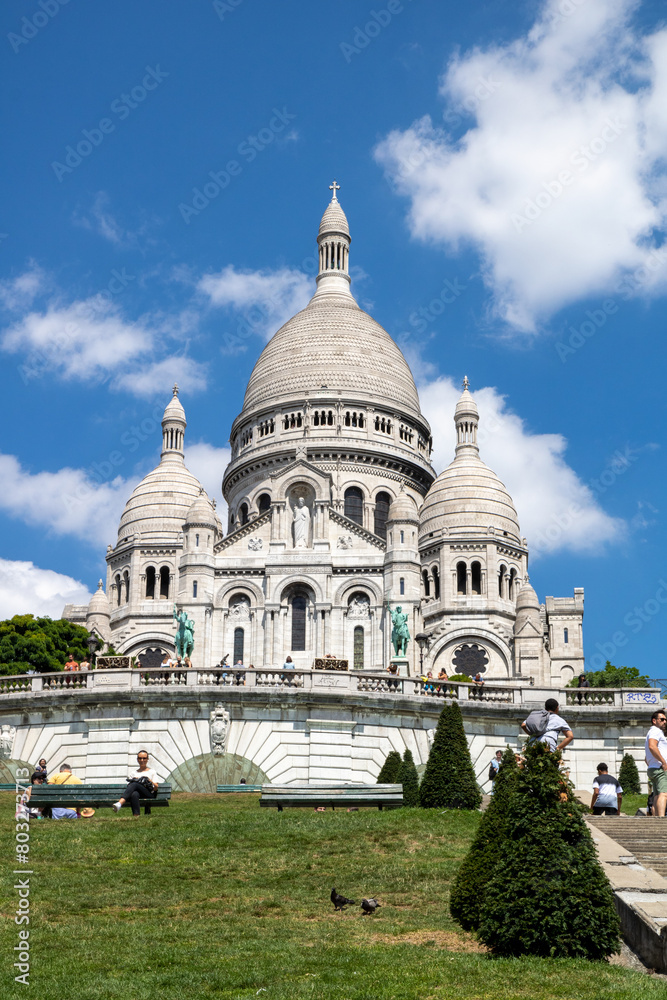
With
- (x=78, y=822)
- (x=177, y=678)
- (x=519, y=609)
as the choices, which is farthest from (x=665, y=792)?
(x=519, y=609)

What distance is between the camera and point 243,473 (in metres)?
83.2

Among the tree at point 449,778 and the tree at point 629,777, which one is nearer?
the tree at point 449,778

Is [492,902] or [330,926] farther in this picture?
[330,926]

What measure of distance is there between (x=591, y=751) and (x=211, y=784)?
9551 mm

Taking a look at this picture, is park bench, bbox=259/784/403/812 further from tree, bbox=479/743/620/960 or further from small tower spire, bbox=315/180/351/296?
small tower spire, bbox=315/180/351/296

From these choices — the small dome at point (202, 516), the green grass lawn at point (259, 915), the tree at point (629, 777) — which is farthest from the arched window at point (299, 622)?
the green grass lawn at point (259, 915)

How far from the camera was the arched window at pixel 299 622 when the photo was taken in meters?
67.1

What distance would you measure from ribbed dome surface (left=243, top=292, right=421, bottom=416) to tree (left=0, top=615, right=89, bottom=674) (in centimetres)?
2787

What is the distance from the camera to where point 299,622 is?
67625 mm

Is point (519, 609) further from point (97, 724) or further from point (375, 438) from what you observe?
point (97, 724)

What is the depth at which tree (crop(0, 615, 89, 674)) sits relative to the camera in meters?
58.6

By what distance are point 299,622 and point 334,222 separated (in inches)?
1724

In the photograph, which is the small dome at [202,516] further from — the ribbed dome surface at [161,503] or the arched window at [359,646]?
the ribbed dome surface at [161,503]

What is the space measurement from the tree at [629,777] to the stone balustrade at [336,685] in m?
2.39
